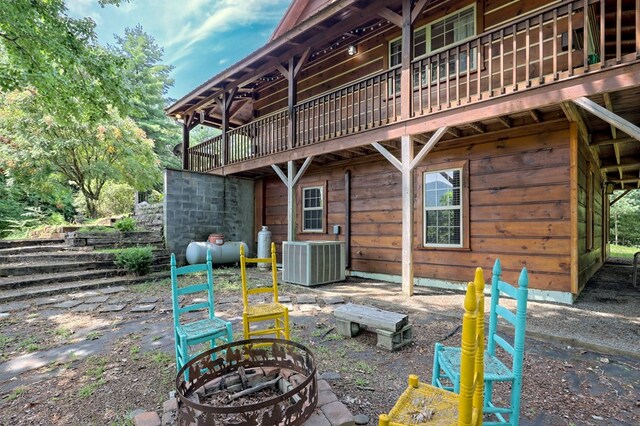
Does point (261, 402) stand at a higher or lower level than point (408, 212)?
lower

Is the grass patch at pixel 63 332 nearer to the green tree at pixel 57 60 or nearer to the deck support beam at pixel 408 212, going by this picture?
the green tree at pixel 57 60

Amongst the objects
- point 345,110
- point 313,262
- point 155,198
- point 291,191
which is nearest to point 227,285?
point 313,262

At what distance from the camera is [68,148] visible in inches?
368

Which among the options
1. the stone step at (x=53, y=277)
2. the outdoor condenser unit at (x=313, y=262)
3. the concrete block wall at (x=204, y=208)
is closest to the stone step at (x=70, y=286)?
the stone step at (x=53, y=277)

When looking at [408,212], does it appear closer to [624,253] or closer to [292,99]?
[292,99]

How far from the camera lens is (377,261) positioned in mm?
7082

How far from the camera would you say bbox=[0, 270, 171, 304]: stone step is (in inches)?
207

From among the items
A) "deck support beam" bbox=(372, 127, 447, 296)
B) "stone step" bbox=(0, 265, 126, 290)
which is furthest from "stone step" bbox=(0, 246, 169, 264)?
"deck support beam" bbox=(372, 127, 447, 296)

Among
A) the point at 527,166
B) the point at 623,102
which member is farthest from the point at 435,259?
the point at 623,102

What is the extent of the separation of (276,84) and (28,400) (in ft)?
30.3

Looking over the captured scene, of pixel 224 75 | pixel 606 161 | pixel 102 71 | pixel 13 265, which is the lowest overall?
pixel 13 265

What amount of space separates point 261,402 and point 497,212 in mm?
5294

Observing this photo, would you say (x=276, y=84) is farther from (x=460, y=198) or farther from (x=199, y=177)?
(x=460, y=198)

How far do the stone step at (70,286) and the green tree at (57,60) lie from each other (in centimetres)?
354
